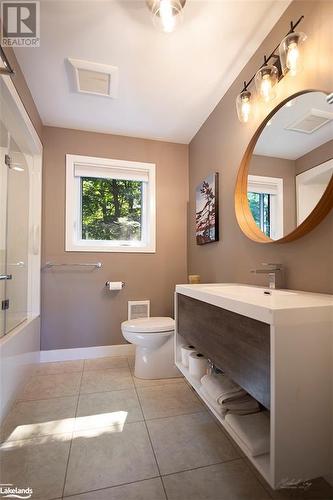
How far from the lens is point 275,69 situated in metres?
1.27

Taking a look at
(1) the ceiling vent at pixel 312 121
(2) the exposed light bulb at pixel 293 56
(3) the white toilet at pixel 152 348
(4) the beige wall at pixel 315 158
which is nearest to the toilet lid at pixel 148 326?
(3) the white toilet at pixel 152 348

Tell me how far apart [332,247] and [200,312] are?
67cm

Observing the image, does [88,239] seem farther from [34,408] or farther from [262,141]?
[262,141]

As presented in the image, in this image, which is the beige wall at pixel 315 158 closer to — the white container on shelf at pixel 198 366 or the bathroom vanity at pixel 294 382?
the bathroom vanity at pixel 294 382

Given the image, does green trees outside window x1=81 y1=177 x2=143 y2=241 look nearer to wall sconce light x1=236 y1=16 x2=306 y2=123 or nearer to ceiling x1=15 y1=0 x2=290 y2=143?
ceiling x1=15 y1=0 x2=290 y2=143

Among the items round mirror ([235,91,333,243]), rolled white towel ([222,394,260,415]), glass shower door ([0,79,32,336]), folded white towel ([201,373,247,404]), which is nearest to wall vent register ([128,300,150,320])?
glass shower door ([0,79,32,336])

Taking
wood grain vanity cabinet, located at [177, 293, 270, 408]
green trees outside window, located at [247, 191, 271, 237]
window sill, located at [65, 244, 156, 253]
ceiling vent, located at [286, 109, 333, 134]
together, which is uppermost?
ceiling vent, located at [286, 109, 333, 134]

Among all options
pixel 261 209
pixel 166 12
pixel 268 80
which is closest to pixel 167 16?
pixel 166 12

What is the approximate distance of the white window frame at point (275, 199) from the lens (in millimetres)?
1285

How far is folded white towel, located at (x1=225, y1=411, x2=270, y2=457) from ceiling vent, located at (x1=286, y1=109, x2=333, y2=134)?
1.29 m

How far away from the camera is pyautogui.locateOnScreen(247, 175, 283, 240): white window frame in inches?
50.6

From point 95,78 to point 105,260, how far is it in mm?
1508

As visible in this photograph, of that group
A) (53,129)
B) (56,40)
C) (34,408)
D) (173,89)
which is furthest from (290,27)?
(34,408)

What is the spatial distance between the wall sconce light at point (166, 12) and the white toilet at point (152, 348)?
188 centimetres
